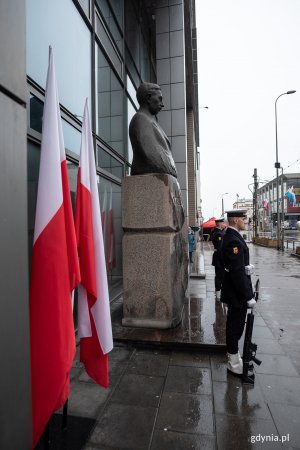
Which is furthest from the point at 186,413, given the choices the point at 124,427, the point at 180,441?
the point at 124,427

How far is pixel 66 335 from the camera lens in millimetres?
2059

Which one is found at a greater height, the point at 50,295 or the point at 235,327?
the point at 50,295

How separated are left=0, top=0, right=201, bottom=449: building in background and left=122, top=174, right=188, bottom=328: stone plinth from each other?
1.08 metres

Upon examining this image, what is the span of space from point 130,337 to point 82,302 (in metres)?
2.18

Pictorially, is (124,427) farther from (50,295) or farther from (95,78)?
(95,78)

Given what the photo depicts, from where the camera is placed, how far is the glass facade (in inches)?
170

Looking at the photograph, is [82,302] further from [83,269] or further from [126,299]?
[126,299]

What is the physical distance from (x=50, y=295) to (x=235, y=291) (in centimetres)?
224

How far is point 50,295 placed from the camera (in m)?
2.02

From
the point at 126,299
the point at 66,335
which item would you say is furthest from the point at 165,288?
the point at 66,335

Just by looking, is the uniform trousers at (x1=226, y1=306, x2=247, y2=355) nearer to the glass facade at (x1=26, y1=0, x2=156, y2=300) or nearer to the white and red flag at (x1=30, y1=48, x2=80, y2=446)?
the white and red flag at (x1=30, y1=48, x2=80, y2=446)

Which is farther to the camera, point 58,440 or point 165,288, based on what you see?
point 165,288

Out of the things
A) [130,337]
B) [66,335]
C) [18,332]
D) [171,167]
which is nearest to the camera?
[18,332]

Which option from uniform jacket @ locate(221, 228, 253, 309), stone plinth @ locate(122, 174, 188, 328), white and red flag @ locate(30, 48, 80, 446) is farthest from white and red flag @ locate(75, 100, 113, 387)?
stone plinth @ locate(122, 174, 188, 328)
